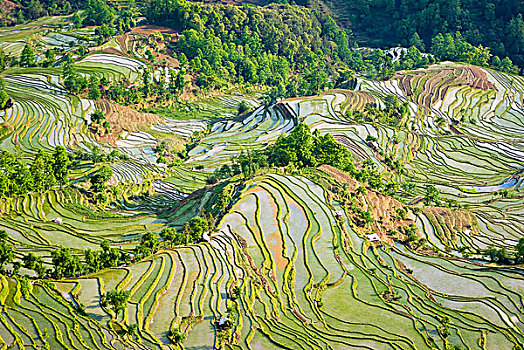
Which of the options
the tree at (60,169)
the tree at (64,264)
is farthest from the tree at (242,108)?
the tree at (64,264)

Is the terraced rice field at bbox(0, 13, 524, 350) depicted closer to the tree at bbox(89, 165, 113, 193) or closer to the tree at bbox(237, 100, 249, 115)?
the tree at bbox(89, 165, 113, 193)

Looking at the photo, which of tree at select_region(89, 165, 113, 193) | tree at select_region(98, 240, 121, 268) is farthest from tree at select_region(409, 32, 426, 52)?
tree at select_region(98, 240, 121, 268)

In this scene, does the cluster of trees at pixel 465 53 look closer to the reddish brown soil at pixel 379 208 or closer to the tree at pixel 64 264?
the reddish brown soil at pixel 379 208

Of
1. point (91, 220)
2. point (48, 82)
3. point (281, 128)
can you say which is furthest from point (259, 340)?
point (48, 82)

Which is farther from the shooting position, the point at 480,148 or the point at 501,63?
the point at 501,63

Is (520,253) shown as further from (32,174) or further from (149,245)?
(32,174)

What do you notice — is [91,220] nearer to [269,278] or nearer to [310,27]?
[269,278]

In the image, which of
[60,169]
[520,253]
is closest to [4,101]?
[60,169]
